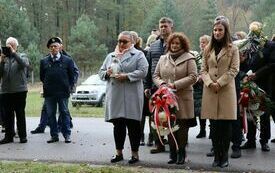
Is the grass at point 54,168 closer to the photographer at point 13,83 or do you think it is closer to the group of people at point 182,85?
the group of people at point 182,85

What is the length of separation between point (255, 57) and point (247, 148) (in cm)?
156

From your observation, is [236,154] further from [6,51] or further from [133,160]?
[6,51]

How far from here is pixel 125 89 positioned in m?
7.48

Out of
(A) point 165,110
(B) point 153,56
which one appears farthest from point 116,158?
(B) point 153,56

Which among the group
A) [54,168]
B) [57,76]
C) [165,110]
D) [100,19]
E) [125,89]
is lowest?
[54,168]

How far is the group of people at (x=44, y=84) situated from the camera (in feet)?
31.2

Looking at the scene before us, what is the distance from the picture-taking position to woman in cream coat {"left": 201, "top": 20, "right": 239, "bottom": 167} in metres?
7.11

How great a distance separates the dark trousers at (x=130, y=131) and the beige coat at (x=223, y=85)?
1081mm

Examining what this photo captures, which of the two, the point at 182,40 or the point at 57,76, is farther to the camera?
the point at 57,76

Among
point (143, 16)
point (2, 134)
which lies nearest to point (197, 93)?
point (2, 134)

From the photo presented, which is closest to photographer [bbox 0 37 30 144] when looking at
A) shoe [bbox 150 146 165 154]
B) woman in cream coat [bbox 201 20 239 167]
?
shoe [bbox 150 146 165 154]

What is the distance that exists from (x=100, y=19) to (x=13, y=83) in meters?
55.9

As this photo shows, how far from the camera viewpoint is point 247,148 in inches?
342

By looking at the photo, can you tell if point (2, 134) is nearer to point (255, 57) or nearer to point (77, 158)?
point (77, 158)
